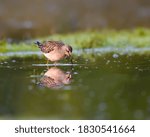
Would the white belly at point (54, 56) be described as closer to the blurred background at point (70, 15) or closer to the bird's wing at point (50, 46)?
the bird's wing at point (50, 46)

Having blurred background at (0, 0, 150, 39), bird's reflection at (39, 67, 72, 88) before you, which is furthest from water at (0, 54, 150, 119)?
blurred background at (0, 0, 150, 39)

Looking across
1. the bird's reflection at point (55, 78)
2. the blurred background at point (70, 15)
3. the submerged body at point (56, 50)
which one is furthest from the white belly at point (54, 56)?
the blurred background at point (70, 15)

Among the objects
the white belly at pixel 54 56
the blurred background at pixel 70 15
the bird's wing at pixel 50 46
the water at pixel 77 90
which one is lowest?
the water at pixel 77 90

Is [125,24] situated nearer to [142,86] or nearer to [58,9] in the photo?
[58,9]

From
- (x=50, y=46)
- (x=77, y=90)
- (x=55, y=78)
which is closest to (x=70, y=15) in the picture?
(x=50, y=46)

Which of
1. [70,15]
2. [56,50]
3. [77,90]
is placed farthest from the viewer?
[70,15]

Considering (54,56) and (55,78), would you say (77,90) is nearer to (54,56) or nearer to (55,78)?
(55,78)
